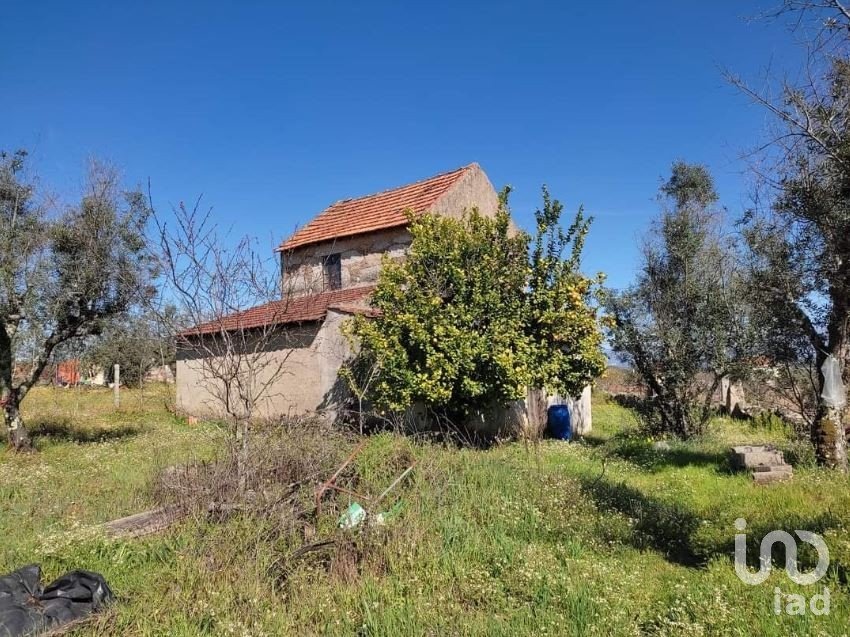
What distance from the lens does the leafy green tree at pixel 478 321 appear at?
436 inches

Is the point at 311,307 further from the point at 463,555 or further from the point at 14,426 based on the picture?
the point at 463,555

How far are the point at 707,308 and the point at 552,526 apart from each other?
8885mm

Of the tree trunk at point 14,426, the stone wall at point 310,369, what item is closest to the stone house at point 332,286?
the stone wall at point 310,369

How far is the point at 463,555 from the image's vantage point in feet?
17.5

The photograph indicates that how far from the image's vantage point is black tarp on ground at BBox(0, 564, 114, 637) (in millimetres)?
3941

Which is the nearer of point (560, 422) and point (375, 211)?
point (560, 422)

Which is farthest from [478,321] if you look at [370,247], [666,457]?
[370,247]

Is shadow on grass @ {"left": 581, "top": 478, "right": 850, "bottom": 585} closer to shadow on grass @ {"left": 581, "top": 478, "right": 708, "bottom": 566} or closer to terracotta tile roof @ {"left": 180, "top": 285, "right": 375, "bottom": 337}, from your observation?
shadow on grass @ {"left": 581, "top": 478, "right": 708, "bottom": 566}

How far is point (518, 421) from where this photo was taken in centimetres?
1468

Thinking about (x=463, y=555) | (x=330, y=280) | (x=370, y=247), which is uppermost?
(x=370, y=247)

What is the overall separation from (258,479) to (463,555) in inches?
101

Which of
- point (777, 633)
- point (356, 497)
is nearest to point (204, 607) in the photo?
point (356, 497)

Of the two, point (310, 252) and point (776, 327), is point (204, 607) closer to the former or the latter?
point (776, 327)

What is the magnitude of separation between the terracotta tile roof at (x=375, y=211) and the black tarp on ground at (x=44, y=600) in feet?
41.6
